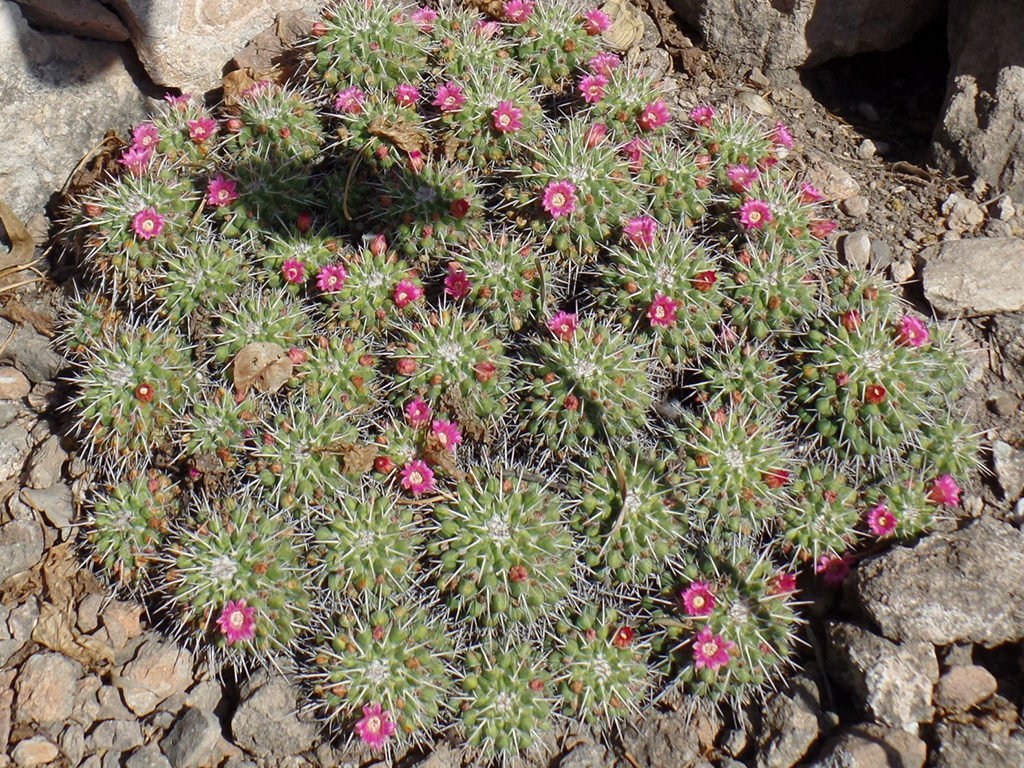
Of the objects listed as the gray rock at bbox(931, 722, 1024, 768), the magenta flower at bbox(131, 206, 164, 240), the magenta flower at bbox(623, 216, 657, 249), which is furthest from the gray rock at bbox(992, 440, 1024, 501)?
the magenta flower at bbox(131, 206, 164, 240)

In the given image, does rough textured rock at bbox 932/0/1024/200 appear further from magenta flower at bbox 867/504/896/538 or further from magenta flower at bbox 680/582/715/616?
magenta flower at bbox 680/582/715/616

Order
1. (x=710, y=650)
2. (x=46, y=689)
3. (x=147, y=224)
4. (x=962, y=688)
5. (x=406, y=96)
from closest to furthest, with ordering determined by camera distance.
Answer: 1. (x=962, y=688)
2. (x=710, y=650)
3. (x=46, y=689)
4. (x=147, y=224)
5. (x=406, y=96)

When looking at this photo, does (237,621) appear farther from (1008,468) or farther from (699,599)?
(1008,468)

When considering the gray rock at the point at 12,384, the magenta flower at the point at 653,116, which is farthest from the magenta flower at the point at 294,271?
the magenta flower at the point at 653,116

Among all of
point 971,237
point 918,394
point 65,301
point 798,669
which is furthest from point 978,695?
point 65,301

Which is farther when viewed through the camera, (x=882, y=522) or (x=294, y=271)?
(x=294, y=271)

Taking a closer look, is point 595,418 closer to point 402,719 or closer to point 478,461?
point 478,461

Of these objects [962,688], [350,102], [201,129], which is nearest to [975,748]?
[962,688]
